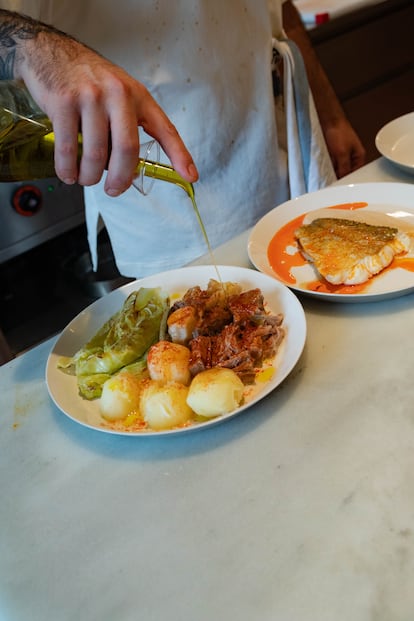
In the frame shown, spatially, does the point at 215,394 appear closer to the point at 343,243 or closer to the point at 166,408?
the point at 166,408

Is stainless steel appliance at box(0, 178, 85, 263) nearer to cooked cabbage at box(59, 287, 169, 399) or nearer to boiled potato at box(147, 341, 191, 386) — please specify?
cooked cabbage at box(59, 287, 169, 399)

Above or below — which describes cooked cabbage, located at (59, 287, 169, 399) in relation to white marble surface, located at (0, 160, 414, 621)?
above

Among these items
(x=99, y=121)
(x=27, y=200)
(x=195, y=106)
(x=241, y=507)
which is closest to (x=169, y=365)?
(x=241, y=507)

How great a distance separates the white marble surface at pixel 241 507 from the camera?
57 cm

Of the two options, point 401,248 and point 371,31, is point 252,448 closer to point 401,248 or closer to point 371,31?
point 401,248

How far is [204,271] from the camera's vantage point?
107cm

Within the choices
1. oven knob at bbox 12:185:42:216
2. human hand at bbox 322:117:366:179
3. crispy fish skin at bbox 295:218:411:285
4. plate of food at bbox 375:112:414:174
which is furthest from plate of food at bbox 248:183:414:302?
oven knob at bbox 12:185:42:216

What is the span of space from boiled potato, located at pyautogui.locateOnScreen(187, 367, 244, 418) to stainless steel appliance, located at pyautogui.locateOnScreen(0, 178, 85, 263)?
1400mm

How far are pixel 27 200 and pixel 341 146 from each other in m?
1.03

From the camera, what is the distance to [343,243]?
1.03m

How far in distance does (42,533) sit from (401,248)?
0.70m

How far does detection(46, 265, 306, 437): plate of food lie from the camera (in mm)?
770

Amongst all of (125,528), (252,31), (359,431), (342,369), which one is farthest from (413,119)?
(125,528)

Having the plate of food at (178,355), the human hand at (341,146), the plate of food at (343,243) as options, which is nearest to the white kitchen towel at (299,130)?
the human hand at (341,146)
